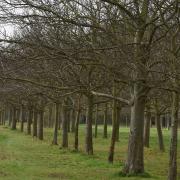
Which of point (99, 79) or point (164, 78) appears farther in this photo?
point (99, 79)

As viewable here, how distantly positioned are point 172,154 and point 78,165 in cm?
764

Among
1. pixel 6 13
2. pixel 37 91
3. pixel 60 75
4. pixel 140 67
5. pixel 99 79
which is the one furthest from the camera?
pixel 37 91

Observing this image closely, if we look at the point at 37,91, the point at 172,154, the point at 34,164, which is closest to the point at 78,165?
the point at 34,164

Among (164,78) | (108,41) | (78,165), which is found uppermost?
(108,41)

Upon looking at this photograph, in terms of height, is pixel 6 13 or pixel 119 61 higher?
pixel 6 13

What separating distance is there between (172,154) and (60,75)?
7247 millimetres

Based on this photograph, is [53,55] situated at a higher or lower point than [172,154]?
higher

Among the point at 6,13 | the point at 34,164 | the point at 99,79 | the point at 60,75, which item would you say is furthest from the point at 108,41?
the point at 34,164

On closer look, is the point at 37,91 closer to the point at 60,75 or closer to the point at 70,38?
the point at 60,75

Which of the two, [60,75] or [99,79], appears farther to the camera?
[99,79]

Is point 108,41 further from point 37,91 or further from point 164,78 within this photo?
point 37,91

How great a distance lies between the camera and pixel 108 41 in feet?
52.7

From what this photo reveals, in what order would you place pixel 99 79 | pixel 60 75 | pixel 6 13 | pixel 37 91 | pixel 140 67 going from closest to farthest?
pixel 140 67 → pixel 6 13 → pixel 60 75 → pixel 99 79 → pixel 37 91

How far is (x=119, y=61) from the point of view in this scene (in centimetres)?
1560
